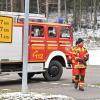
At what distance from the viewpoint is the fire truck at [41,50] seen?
750 inches

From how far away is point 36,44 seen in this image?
2000cm

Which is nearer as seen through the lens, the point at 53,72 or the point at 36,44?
the point at 36,44

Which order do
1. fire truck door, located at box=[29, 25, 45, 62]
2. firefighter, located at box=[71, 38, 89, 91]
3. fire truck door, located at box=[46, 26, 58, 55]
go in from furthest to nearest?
fire truck door, located at box=[46, 26, 58, 55] < fire truck door, located at box=[29, 25, 45, 62] < firefighter, located at box=[71, 38, 89, 91]

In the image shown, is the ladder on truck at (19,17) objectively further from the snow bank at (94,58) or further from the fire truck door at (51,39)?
the snow bank at (94,58)

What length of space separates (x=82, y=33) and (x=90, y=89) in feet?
115

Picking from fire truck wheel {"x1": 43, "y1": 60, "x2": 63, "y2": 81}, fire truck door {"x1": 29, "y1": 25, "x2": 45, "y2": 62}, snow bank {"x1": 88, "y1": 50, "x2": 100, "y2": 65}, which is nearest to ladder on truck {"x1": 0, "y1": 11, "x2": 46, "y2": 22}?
fire truck door {"x1": 29, "y1": 25, "x2": 45, "y2": 62}

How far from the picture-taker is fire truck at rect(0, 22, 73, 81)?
19047mm

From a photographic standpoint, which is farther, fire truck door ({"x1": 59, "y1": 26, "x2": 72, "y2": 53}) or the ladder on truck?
fire truck door ({"x1": 59, "y1": 26, "x2": 72, "y2": 53})

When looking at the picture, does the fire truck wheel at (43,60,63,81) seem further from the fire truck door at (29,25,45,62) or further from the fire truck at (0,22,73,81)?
the fire truck door at (29,25,45,62)

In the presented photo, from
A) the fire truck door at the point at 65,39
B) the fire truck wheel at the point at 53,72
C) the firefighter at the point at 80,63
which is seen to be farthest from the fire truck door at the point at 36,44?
the firefighter at the point at 80,63

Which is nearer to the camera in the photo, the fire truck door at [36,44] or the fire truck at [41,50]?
the fire truck at [41,50]

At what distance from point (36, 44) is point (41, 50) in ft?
1.45

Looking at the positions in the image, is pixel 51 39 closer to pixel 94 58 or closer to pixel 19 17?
pixel 19 17

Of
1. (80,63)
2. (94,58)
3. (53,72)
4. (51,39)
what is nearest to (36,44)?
(51,39)
